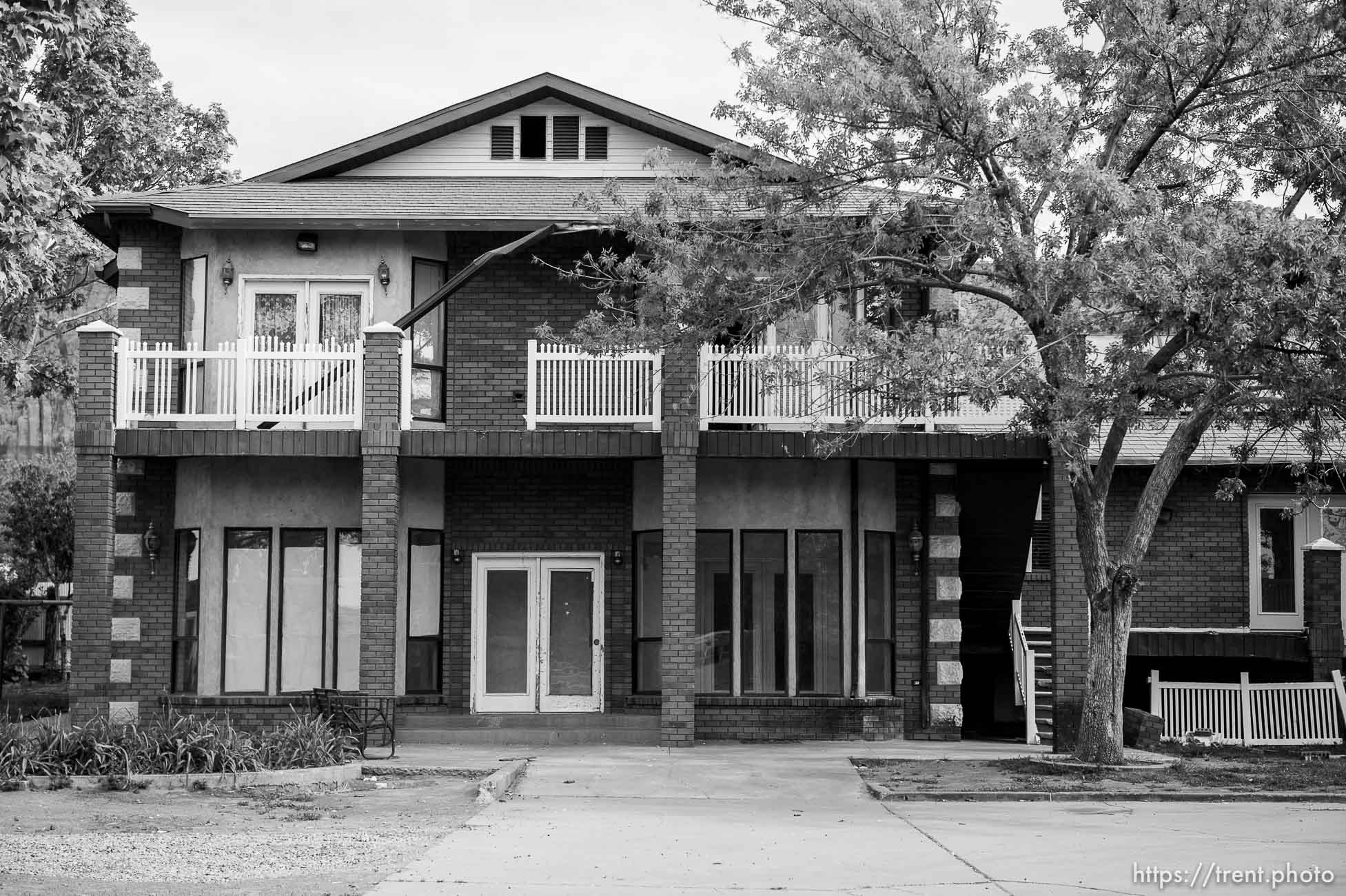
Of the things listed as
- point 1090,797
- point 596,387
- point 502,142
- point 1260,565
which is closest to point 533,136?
point 502,142

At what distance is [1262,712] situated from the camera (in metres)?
19.7

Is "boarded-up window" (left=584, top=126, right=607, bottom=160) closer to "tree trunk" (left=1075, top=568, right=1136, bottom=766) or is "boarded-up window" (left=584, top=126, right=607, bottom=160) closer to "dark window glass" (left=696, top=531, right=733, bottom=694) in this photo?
"dark window glass" (left=696, top=531, right=733, bottom=694)

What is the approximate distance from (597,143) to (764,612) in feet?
23.5

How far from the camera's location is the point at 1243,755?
18.4 meters

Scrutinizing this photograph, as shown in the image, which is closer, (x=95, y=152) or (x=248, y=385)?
(x=248, y=385)

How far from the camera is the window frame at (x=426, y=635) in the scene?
1886 centimetres

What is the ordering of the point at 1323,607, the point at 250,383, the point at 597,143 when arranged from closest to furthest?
1. the point at 250,383
2. the point at 1323,607
3. the point at 597,143

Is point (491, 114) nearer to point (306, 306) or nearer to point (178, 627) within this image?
point (306, 306)

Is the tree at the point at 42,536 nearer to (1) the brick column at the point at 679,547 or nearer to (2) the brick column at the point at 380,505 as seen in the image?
(2) the brick column at the point at 380,505

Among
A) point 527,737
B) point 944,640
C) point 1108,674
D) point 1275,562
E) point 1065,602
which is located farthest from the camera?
point 1275,562

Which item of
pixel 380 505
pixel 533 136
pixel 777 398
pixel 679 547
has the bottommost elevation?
pixel 679 547

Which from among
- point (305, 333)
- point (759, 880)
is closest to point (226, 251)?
point (305, 333)

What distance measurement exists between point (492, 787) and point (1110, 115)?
891 centimetres

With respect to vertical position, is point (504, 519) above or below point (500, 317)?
below
